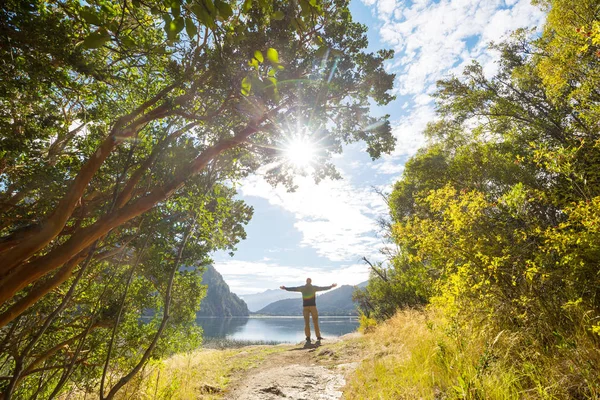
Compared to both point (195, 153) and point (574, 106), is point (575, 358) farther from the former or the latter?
point (574, 106)

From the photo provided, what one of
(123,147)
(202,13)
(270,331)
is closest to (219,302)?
(270,331)

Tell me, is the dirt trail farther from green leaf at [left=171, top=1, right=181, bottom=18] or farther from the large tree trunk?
green leaf at [left=171, top=1, right=181, bottom=18]

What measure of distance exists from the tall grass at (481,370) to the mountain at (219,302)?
157947 millimetres

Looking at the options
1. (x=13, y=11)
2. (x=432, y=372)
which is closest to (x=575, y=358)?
(x=432, y=372)

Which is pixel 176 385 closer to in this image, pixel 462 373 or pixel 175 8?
pixel 462 373

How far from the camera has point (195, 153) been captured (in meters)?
5.36

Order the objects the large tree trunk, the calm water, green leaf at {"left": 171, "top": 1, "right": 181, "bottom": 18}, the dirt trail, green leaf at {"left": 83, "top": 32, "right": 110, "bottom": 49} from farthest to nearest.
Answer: the calm water → the dirt trail → the large tree trunk → green leaf at {"left": 171, "top": 1, "right": 181, "bottom": 18} → green leaf at {"left": 83, "top": 32, "right": 110, "bottom": 49}

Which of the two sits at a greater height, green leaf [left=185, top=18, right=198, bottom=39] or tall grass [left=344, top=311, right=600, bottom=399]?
green leaf [left=185, top=18, right=198, bottom=39]

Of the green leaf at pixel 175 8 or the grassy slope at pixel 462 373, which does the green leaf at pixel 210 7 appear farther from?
the grassy slope at pixel 462 373

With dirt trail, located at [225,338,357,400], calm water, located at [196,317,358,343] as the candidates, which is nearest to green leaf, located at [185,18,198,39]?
dirt trail, located at [225,338,357,400]

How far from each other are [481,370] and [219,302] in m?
181

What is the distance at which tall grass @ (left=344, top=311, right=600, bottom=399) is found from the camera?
2686 mm

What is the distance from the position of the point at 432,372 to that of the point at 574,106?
9.04 m

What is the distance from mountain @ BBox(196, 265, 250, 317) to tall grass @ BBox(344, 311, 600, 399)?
158 m
